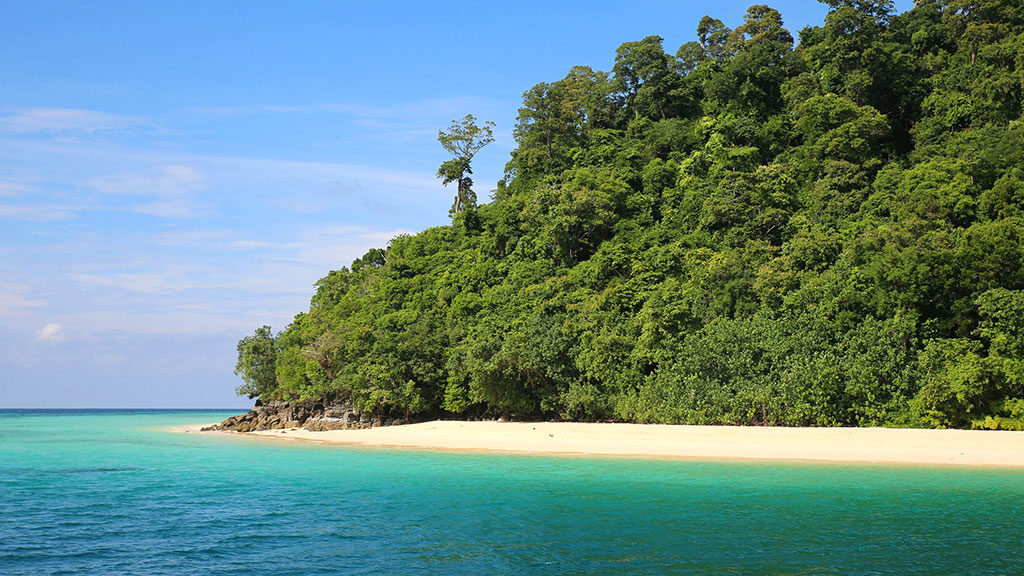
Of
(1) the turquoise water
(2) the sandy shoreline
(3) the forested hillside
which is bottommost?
(1) the turquoise water

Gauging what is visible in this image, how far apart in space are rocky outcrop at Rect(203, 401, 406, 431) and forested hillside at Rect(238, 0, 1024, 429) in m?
1.43

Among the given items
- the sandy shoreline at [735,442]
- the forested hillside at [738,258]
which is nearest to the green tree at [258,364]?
the forested hillside at [738,258]

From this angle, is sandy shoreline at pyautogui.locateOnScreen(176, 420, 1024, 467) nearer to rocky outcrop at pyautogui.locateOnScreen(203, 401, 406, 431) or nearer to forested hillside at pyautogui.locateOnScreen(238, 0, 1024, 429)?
forested hillside at pyautogui.locateOnScreen(238, 0, 1024, 429)

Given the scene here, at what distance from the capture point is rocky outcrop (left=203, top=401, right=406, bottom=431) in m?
48.0

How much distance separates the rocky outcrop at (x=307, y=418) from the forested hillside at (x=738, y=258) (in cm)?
143

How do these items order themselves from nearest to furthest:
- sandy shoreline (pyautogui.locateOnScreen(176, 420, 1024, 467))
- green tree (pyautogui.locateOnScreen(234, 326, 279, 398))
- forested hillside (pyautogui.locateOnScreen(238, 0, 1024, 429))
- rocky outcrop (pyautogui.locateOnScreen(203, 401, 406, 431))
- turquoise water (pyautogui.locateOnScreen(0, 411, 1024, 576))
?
turquoise water (pyautogui.locateOnScreen(0, 411, 1024, 576)) → sandy shoreline (pyautogui.locateOnScreen(176, 420, 1024, 467)) → forested hillside (pyautogui.locateOnScreen(238, 0, 1024, 429)) → rocky outcrop (pyautogui.locateOnScreen(203, 401, 406, 431)) → green tree (pyautogui.locateOnScreen(234, 326, 279, 398))

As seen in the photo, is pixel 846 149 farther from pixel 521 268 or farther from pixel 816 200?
pixel 521 268

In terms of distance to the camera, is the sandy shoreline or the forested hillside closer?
the sandy shoreline

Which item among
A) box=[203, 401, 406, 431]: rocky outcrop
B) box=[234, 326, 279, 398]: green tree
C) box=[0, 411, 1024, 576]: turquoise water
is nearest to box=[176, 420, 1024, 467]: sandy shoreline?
box=[0, 411, 1024, 576]: turquoise water

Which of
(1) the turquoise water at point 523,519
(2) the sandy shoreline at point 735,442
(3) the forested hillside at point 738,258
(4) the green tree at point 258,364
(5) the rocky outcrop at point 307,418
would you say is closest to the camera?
(1) the turquoise water at point 523,519

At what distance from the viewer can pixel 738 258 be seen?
3941 cm

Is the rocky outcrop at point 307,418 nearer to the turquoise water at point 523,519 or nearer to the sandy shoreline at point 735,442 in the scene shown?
the sandy shoreline at point 735,442

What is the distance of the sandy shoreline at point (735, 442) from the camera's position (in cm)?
2314

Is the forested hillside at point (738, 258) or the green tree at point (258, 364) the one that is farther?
the green tree at point (258, 364)
